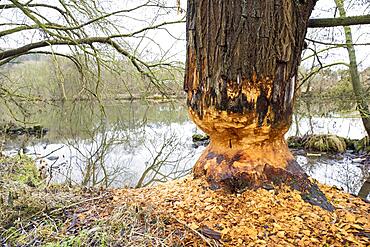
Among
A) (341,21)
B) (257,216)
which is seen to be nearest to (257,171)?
(257,216)

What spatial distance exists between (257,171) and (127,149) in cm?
668

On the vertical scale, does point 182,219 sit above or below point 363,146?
above

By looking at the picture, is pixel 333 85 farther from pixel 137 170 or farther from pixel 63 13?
pixel 63 13

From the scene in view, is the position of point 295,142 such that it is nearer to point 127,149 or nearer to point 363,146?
point 363,146

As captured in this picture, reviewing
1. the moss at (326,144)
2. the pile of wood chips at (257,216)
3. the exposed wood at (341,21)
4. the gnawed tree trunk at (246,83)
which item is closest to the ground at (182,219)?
the pile of wood chips at (257,216)

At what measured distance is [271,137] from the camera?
1.70 m

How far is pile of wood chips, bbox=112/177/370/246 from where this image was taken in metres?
1.30

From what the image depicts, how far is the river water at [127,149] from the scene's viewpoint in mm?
5699

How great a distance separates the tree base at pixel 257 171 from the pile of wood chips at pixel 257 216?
0.16 feet

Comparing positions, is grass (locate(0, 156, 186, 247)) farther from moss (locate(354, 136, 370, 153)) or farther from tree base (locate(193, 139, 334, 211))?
moss (locate(354, 136, 370, 153))

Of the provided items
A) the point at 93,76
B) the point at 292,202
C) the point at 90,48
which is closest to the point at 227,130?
the point at 292,202

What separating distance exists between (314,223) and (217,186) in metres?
0.50

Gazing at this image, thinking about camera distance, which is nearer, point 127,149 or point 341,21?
point 341,21

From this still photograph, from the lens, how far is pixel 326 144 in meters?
9.06
